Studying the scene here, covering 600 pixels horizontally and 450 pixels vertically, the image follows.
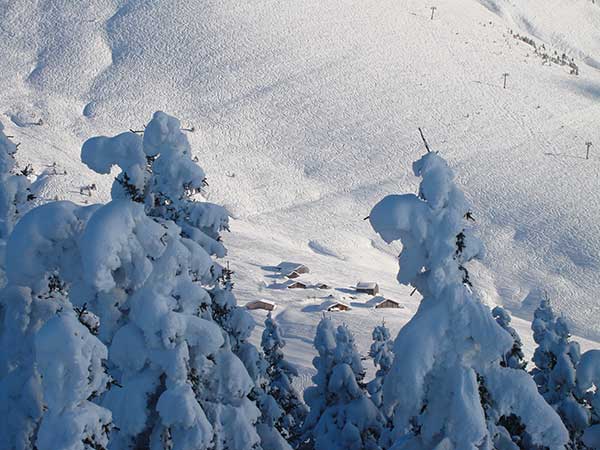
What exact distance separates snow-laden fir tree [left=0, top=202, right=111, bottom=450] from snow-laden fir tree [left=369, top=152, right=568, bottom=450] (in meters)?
3.12

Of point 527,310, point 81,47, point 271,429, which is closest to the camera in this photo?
point 271,429

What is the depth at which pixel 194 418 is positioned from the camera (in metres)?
10.5

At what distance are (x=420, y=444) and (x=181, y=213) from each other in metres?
4.56

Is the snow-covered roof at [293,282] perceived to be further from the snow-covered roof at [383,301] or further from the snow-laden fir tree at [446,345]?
the snow-laden fir tree at [446,345]

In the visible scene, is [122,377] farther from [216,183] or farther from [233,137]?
[233,137]

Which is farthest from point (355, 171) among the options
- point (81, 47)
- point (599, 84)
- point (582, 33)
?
point (582, 33)

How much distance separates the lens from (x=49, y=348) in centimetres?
824

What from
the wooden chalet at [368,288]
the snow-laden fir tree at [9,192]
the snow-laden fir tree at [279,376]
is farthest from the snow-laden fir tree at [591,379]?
the wooden chalet at [368,288]

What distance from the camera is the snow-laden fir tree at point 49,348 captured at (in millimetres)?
8242

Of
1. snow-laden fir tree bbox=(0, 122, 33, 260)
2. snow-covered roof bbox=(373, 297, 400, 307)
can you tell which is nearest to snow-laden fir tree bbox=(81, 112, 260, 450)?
snow-laden fir tree bbox=(0, 122, 33, 260)

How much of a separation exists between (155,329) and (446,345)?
121 inches

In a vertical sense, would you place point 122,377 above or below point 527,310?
above

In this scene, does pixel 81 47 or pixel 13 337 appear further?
pixel 81 47

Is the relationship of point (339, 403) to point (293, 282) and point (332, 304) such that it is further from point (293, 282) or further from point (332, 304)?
point (293, 282)
